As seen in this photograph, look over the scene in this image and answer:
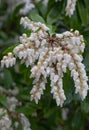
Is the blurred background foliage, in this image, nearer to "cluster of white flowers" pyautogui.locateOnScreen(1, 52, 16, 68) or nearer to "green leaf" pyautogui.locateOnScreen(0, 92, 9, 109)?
"green leaf" pyautogui.locateOnScreen(0, 92, 9, 109)

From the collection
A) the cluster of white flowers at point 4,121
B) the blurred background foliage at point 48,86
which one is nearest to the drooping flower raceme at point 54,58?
the blurred background foliage at point 48,86

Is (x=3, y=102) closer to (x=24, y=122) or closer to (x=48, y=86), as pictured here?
(x=24, y=122)

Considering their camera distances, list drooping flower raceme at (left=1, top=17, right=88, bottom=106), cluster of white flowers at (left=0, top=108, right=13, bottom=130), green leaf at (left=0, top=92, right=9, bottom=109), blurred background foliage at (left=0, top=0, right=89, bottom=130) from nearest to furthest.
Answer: drooping flower raceme at (left=1, top=17, right=88, bottom=106)
blurred background foliage at (left=0, top=0, right=89, bottom=130)
cluster of white flowers at (left=0, top=108, right=13, bottom=130)
green leaf at (left=0, top=92, right=9, bottom=109)

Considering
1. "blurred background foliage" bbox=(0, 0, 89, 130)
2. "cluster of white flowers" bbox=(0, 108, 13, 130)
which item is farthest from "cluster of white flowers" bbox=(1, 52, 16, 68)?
"cluster of white flowers" bbox=(0, 108, 13, 130)

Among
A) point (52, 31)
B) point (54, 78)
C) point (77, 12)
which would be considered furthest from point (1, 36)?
point (54, 78)

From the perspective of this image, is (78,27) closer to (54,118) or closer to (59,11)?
(59,11)
